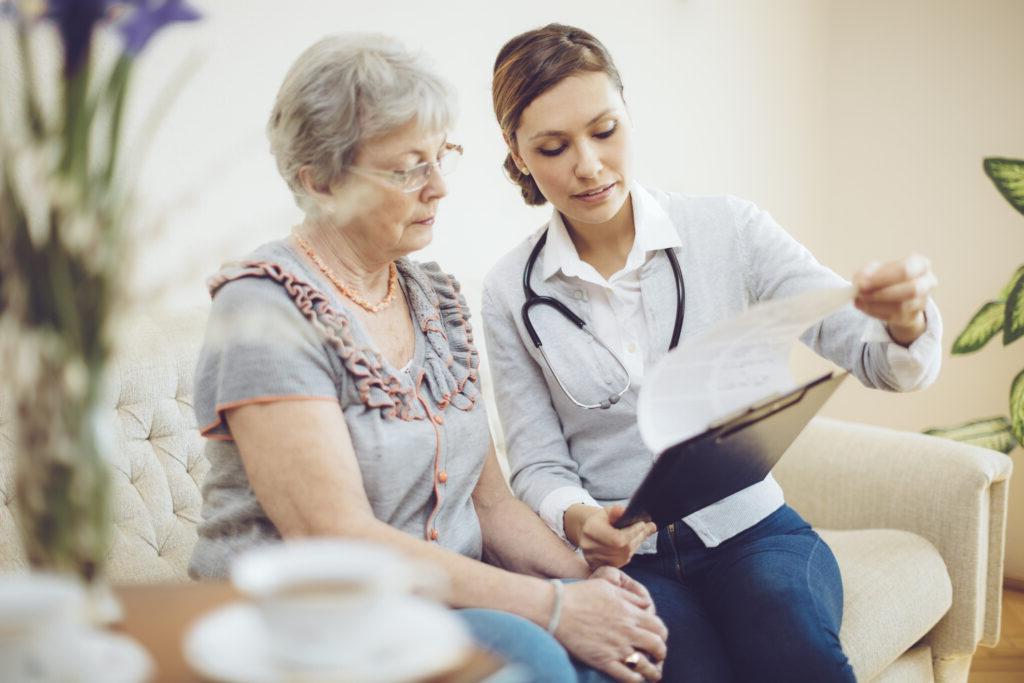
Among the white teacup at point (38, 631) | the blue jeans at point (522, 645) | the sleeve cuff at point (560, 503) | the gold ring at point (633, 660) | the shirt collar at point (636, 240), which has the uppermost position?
A: the shirt collar at point (636, 240)

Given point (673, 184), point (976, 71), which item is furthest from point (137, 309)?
point (976, 71)

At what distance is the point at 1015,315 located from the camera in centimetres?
261

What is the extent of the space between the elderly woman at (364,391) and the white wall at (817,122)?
678 mm

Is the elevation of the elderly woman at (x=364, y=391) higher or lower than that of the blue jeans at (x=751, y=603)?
higher

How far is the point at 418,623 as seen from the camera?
674 millimetres

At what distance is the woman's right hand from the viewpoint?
1.24 meters

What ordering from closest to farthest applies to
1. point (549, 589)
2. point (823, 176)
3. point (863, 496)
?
point (549, 589), point (863, 496), point (823, 176)

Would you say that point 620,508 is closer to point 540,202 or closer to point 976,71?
point 540,202

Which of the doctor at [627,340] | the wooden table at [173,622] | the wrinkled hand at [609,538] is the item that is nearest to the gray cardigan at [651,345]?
the doctor at [627,340]

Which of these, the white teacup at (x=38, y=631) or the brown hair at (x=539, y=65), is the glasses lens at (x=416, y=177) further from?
the white teacup at (x=38, y=631)

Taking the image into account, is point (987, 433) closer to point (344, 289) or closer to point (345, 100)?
point (344, 289)

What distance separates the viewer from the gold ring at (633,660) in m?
1.25

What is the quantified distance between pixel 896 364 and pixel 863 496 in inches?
33.3

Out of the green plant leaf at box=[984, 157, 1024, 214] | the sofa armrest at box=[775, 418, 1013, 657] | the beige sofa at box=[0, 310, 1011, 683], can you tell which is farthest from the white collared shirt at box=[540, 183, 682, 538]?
the green plant leaf at box=[984, 157, 1024, 214]
